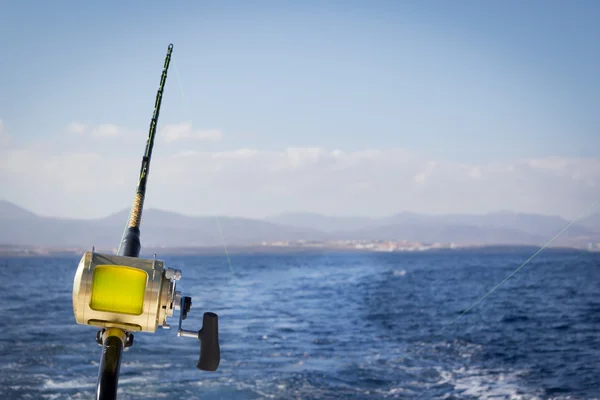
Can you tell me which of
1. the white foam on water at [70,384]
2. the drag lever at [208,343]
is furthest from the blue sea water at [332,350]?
the drag lever at [208,343]

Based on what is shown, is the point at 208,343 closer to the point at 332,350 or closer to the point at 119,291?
the point at 119,291

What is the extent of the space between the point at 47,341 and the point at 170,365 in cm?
489

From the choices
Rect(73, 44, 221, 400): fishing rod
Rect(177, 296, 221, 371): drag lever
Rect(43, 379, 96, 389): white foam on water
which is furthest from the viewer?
Rect(43, 379, 96, 389): white foam on water

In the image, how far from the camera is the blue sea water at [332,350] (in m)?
13.4

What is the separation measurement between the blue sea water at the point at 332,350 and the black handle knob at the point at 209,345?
1042 centimetres

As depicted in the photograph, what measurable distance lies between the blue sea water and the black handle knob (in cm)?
1042

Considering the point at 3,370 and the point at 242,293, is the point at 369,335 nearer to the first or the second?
the point at 3,370

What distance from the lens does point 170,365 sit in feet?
49.7

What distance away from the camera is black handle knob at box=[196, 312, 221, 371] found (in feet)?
7.53

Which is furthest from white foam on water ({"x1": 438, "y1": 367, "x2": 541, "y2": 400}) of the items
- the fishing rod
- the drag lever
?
the fishing rod

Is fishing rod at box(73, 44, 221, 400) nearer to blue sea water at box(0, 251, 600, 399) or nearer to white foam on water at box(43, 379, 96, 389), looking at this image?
blue sea water at box(0, 251, 600, 399)

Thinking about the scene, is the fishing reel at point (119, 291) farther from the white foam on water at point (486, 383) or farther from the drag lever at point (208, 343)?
the white foam on water at point (486, 383)

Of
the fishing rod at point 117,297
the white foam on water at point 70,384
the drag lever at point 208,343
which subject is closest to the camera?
the fishing rod at point 117,297

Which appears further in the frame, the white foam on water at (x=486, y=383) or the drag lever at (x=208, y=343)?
the white foam on water at (x=486, y=383)
